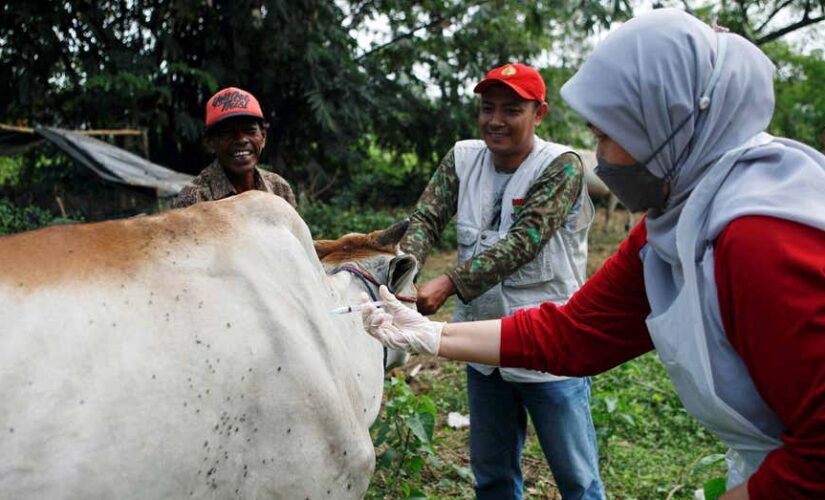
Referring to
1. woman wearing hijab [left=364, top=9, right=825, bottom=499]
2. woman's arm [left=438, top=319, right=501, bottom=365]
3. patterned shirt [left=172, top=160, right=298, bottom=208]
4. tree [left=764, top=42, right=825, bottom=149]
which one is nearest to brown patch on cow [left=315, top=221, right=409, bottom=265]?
woman's arm [left=438, top=319, right=501, bottom=365]

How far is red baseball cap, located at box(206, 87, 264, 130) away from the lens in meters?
4.01

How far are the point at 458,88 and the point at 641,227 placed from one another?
13075mm

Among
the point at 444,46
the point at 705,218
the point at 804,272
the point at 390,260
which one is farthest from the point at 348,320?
the point at 444,46

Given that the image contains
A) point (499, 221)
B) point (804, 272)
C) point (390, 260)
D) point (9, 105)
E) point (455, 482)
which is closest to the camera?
point (804, 272)

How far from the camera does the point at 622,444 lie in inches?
203

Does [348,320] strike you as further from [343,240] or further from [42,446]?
[42,446]

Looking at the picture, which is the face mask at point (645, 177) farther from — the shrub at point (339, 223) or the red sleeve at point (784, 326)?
the shrub at point (339, 223)

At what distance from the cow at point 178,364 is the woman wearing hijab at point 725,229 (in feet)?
3.46

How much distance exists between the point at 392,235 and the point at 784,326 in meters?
1.94

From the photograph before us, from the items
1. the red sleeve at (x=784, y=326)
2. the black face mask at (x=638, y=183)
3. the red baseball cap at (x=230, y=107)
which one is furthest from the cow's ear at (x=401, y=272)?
the red sleeve at (x=784, y=326)

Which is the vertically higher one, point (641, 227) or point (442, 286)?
point (641, 227)

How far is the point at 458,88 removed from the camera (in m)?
15.0

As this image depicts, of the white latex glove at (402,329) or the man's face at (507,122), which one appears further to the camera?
the man's face at (507,122)

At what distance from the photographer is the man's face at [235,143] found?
4.08 meters
